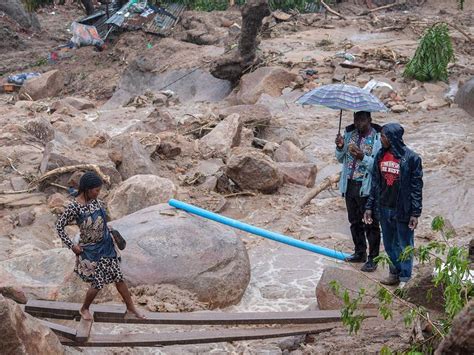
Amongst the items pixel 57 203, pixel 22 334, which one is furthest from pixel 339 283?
pixel 57 203

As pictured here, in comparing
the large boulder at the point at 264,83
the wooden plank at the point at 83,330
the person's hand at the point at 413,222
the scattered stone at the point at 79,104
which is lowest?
the scattered stone at the point at 79,104

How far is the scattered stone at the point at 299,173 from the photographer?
964 centimetres

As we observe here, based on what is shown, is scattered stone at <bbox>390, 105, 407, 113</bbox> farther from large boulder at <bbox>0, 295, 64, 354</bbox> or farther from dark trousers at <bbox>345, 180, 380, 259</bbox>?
large boulder at <bbox>0, 295, 64, 354</bbox>

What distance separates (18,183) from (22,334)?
5.45 meters

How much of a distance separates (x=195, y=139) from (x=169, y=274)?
5.37m

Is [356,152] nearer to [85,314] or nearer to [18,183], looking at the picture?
[85,314]

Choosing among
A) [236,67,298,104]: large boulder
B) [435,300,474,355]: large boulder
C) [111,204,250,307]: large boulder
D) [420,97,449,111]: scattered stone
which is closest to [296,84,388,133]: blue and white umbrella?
[111,204,250,307]: large boulder

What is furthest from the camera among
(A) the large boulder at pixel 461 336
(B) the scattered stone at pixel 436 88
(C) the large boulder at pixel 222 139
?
(B) the scattered stone at pixel 436 88

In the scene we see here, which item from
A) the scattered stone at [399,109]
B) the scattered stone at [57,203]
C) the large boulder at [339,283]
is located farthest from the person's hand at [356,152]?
the scattered stone at [399,109]

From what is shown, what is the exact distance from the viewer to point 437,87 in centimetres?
1343

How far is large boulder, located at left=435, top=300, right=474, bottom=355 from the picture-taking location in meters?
3.00

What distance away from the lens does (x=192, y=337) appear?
4.55 meters

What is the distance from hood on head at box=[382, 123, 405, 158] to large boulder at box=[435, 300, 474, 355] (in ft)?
6.84

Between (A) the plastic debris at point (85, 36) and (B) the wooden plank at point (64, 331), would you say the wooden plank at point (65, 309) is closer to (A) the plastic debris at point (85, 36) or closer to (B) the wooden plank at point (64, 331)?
(B) the wooden plank at point (64, 331)
